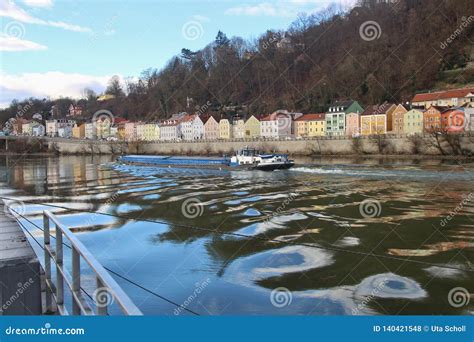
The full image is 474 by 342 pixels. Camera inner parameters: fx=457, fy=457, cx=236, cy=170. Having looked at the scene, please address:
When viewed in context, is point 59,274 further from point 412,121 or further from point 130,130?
point 130,130

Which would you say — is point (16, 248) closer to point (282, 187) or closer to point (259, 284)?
point (259, 284)

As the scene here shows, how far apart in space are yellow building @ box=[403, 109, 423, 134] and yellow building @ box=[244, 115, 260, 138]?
31.6m

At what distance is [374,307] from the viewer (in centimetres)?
779

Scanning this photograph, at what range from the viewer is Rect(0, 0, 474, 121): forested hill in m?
91.1

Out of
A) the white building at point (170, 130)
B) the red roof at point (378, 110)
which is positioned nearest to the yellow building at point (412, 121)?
the red roof at point (378, 110)

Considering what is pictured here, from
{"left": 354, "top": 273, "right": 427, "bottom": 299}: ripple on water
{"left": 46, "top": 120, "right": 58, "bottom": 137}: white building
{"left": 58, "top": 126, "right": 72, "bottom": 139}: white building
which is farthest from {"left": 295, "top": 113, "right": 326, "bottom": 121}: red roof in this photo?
{"left": 46, "top": 120, "right": 58, "bottom": 137}: white building

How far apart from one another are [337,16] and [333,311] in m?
122

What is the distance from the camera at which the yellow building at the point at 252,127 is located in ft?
308

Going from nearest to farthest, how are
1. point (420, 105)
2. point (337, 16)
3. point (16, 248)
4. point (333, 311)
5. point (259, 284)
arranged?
point (16, 248), point (333, 311), point (259, 284), point (420, 105), point (337, 16)

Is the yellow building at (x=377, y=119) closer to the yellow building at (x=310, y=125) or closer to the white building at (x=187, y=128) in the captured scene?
the yellow building at (x=310, y=125)

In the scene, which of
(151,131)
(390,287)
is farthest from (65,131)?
(390,287)

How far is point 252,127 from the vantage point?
94938mm

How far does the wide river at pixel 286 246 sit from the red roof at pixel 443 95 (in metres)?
54.6

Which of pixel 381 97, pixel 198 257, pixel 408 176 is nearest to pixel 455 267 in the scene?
pixel 198 257
